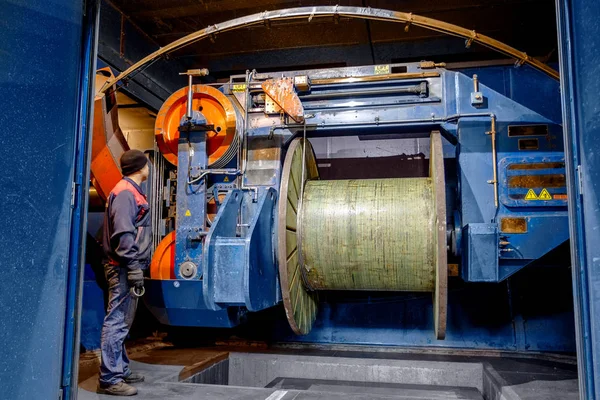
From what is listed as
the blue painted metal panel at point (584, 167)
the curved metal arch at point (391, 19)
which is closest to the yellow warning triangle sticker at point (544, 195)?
the curved metal arch at point (391, 19)

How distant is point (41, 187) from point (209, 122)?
241 centimetres

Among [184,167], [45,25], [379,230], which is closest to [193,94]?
[184,167]

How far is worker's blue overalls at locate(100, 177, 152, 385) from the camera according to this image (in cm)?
327

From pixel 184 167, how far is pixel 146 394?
1.89 meters

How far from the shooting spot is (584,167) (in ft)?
6.07

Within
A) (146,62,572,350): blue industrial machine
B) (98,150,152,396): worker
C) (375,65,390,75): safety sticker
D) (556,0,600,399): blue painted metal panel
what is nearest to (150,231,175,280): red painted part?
(146,62,572,350): blue industrial machine

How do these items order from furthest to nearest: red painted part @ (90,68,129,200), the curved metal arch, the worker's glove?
red painted part @ (90,68,129,200) → the curved metal arch → the worker's glove

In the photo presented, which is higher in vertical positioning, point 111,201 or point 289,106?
point 289,106

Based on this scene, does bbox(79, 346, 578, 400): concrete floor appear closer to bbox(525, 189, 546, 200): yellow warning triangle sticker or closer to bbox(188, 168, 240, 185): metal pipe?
bbox(525, 189, 546, 200): yellow warning triangle sticker

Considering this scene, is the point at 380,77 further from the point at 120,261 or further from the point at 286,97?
the point at 120,261

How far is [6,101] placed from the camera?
5.76ft

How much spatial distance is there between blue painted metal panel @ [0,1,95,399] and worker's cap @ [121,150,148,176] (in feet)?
4.50

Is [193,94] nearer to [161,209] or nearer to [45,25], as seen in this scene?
[161,209]

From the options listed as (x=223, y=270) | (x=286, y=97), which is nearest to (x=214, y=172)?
(x=286, y=97)
